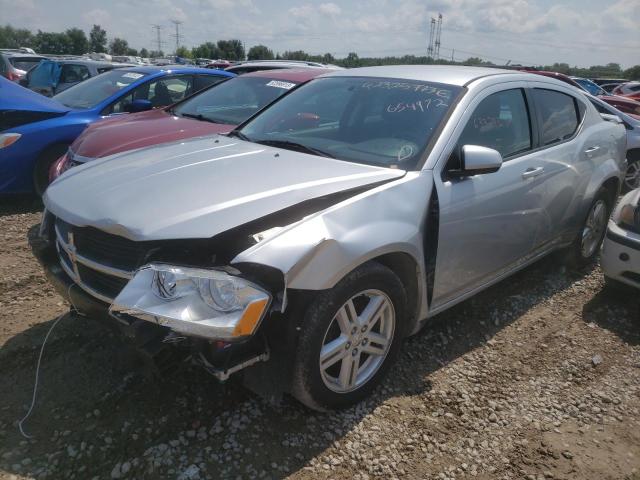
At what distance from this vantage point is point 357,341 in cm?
252

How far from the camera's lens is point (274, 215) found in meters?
2.27

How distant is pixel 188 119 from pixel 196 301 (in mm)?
3832

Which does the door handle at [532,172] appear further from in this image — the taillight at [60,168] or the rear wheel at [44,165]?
the rear wheel at [44,165]

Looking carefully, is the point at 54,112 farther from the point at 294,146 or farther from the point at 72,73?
the point at 72,73

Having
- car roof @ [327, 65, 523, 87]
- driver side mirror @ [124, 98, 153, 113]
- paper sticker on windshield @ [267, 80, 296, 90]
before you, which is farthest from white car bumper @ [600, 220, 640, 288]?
driver side mirror @ [124, 98, 153, 113]

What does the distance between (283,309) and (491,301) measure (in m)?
2.40

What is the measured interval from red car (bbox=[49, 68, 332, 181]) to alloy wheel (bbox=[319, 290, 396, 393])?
2463mm

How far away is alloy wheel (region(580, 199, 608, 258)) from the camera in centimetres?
453

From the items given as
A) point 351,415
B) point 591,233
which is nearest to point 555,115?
point 591,233

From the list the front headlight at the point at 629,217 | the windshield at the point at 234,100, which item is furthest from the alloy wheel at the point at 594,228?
the windshield at the point at 234,100

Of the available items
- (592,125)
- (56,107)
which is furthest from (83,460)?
(56,107)

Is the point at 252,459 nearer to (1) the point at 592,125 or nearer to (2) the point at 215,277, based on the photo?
(2) the point at 215,277

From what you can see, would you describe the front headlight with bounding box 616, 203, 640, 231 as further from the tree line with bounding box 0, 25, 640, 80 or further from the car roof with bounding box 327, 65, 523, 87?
the tree line with bounding box 0, 25, 640, 80

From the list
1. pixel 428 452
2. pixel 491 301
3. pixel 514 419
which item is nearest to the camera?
pixel 428 452
